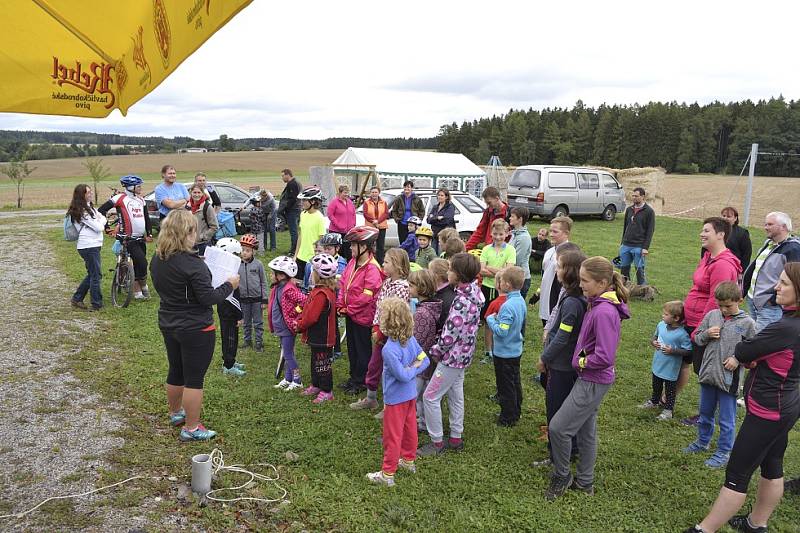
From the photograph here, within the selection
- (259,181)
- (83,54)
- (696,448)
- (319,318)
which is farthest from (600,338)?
(259,181)

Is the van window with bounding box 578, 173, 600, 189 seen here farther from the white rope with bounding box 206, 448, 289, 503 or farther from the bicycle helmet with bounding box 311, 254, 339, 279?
the white rope with bounding box 206, 448, 289, 503

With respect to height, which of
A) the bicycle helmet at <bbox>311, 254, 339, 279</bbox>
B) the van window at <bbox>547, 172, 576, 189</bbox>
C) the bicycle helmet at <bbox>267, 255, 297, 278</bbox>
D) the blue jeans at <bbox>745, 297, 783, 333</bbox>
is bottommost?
the blue jeans at <bbox>745, 297, 783, 333</bbox>

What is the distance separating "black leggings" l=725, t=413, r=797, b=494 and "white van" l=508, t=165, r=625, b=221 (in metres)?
17.3

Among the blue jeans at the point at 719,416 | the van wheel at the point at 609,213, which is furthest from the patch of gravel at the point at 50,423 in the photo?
the van wheel at the point at 609,213

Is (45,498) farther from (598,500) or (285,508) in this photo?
(598,500)

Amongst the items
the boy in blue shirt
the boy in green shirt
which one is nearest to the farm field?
the boy in green shirt

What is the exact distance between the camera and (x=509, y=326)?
4.82 m

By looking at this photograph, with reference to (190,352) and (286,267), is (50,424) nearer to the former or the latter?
(190,352)

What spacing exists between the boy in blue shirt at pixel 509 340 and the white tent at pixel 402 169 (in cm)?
1816

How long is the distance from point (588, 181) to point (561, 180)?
160cm

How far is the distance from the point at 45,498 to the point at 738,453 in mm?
4707

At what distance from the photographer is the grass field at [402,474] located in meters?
3.79

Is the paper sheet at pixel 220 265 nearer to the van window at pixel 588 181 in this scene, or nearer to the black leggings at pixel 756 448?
the black leggings at pixel 756 448

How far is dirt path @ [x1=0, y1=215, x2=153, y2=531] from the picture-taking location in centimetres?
364
